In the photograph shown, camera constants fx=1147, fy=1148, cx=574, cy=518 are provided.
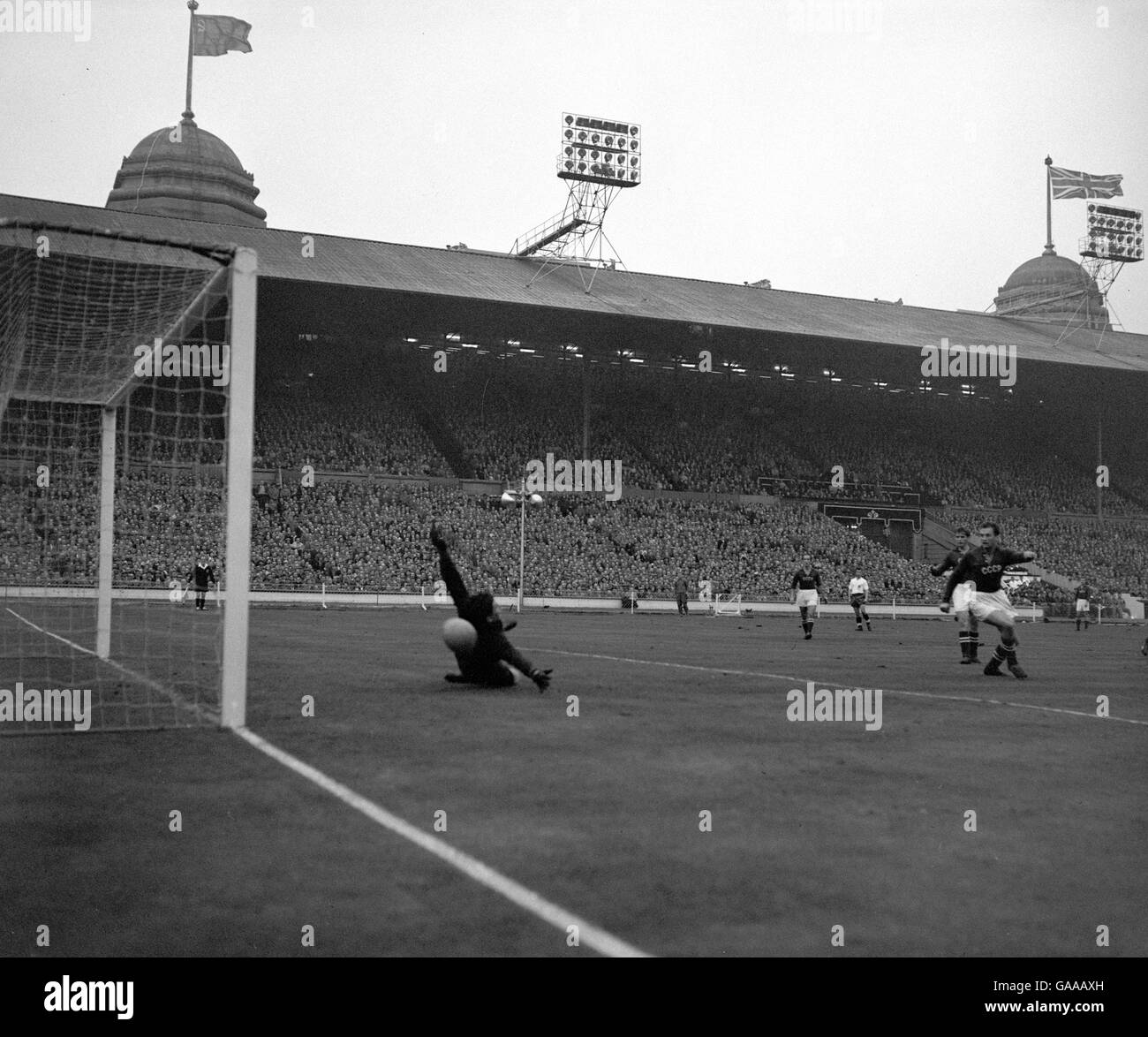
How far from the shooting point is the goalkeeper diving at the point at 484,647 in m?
10.6

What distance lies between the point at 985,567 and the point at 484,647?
7398mm

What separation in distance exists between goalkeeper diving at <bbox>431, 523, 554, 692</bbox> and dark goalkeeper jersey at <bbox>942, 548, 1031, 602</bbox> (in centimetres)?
657

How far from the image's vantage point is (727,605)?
4731 centimetres

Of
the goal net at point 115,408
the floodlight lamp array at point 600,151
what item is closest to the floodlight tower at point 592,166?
the floodlight lamp array at point 600,151

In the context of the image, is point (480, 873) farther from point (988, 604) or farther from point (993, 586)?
point (993, 586)

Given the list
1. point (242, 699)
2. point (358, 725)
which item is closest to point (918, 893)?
point (358, 725)

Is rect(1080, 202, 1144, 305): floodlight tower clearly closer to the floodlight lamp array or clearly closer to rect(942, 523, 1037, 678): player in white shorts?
the floodlight lamp array

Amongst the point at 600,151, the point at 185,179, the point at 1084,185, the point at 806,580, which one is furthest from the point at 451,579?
the point at 185,179

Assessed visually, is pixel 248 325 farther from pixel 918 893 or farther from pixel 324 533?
pixel 324 533

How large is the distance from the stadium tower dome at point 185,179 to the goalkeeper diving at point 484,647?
70.7 metres

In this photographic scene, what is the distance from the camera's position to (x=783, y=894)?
14.2ft

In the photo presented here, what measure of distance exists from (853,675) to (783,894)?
11201mm

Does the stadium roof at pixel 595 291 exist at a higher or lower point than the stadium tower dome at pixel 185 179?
lower

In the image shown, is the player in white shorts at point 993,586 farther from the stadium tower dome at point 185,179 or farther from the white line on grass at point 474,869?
the stadium tower dome at point 185,179
